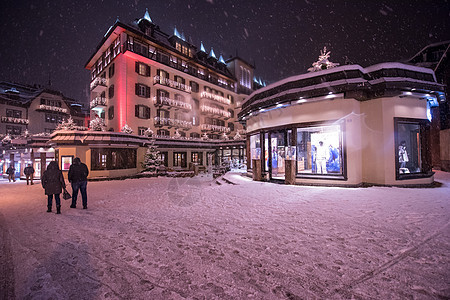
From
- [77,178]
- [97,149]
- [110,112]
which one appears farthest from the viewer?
[110,112]

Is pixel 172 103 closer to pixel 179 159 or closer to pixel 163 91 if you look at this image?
pixel 163 91

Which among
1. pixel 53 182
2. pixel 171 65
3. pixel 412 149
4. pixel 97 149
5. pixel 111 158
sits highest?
pixel 171 65

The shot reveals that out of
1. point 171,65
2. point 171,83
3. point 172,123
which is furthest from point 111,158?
point 171,65

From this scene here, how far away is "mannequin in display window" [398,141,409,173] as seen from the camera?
1021 centimetres

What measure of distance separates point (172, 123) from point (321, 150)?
66.5 ft

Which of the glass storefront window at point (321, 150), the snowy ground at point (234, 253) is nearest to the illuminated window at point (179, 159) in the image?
the glass storefront window at point (321, 150)

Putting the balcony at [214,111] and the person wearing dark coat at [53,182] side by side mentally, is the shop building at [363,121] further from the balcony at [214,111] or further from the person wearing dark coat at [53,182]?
the balcony at [214,111]

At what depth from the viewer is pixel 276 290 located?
8.64 feet

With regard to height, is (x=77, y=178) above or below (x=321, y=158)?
below

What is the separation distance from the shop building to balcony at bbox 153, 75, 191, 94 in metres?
18.9

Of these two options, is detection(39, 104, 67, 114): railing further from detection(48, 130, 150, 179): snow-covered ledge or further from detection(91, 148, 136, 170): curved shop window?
detection(91, 148, 136, 170): curved shop window

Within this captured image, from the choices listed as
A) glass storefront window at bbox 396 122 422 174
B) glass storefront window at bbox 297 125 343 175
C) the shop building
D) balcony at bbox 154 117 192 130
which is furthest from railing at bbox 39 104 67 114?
glass storefront window at bbox 396 122 422 174

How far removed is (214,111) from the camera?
112 feet

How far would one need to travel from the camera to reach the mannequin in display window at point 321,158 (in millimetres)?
11056
